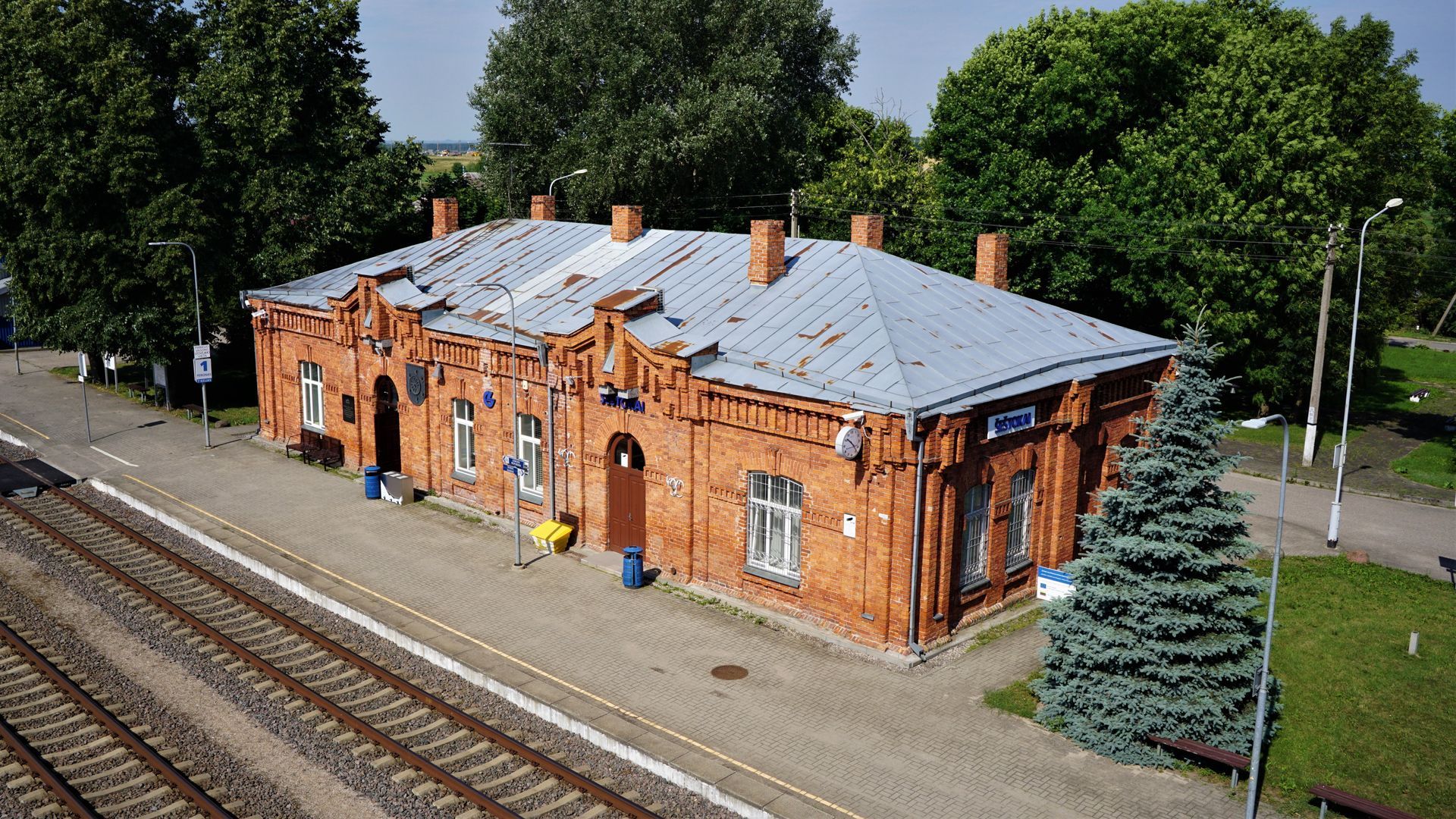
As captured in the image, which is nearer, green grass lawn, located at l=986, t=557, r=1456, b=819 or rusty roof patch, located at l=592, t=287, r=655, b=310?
green grass lawn, located at l=986, t=557, r=1456, b=819

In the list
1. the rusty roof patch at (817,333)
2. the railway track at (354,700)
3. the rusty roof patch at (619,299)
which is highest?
the rusty roof patch at (619,299)

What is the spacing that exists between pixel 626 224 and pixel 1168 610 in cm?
1845

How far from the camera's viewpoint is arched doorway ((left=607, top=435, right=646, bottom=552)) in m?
24.0

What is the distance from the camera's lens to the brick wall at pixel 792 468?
19.6 meters

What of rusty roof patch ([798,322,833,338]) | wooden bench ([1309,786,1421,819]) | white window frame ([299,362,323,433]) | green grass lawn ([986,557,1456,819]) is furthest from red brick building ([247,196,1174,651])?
wooden bench ([1309,786,1421,819])

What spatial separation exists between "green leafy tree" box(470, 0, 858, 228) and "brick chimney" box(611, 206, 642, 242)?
53.9ft

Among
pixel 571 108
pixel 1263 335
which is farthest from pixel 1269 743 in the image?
pixel 571 108

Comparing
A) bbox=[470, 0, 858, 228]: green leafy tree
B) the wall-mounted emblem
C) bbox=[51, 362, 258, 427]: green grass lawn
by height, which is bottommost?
bbox=[51, 362, 258, 427]: green grass lawn

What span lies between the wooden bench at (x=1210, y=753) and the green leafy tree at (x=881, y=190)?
29884mm

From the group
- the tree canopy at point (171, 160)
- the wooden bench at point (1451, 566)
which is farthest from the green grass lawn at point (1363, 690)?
the tree canopy at point (171, 160)

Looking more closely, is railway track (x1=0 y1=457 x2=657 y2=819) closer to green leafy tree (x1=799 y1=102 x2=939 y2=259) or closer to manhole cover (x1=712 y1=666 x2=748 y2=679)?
manhole cover (x1=712 y1=666 x2=748 y2=679)

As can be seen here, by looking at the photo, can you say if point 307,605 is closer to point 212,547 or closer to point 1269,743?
point 212,547

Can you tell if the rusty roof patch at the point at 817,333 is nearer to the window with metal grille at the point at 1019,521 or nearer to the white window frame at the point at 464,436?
the window with metal grille at the point at 1019,521

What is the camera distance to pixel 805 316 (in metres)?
23.3
